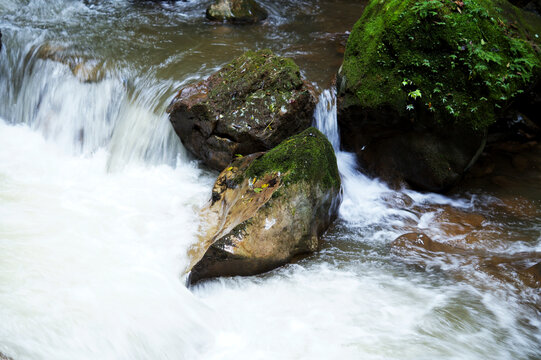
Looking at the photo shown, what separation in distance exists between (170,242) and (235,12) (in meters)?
6.27

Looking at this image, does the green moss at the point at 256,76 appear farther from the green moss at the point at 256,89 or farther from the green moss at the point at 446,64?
the green moss at the point at 446,64

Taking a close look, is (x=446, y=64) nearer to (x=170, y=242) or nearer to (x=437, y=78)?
(x=437, y=78)

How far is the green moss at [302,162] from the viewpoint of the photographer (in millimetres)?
4551

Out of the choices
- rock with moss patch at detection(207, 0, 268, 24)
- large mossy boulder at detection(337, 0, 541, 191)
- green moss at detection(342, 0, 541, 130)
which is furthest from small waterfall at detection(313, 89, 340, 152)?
rock with moss patch at detection(207, 0, 268, 24)

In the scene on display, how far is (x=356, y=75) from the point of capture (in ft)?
18.2

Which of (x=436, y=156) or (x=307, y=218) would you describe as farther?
(x=436, y=156)

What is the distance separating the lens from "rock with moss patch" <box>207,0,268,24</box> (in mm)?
9172

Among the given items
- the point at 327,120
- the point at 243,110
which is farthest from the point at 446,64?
the point at 243,110

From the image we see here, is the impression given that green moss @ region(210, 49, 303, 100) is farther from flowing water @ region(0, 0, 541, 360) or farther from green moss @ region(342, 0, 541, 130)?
green moss @ region(342, 0, 541, 130)

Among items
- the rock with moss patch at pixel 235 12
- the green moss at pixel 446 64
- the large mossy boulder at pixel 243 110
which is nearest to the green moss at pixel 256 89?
the large mossy boulder at pixel 243 110

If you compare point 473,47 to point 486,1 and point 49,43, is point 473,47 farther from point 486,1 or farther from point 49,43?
point 49,43

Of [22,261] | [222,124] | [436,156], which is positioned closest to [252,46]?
[222,124]

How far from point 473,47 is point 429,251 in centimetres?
262

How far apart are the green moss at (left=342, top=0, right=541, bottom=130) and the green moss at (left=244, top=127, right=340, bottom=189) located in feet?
3.52
